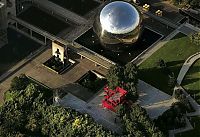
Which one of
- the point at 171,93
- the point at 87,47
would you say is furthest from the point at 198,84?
the point at 87,47

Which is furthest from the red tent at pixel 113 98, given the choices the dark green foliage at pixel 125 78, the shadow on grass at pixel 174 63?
the shadow on grass at pixel 174 63

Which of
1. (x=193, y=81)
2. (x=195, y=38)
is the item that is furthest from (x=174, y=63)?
(x=195, y=38)

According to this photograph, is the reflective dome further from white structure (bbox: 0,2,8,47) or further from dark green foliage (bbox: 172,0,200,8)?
white structure (bbox: 0,2,8,47)

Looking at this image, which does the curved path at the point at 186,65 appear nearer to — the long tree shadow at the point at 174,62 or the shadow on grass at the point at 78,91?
the long tree shadow at the point at 174,62

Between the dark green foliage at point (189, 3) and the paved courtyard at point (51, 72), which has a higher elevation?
the dark green foliage at point (189, 3)

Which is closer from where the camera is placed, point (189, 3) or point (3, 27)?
point (3, 27)

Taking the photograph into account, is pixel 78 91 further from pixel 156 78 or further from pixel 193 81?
pixel 193 81
